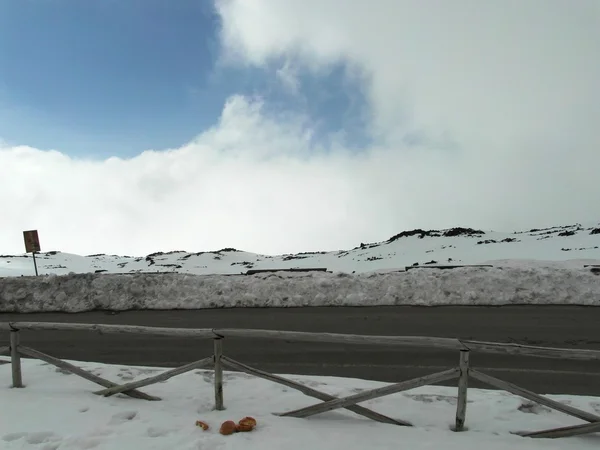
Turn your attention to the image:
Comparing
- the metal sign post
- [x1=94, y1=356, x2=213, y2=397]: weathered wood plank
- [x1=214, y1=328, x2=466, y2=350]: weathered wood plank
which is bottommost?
[x1=94, y1=356, x2=213, y2=397]: weathered wood plank

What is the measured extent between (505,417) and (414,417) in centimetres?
126

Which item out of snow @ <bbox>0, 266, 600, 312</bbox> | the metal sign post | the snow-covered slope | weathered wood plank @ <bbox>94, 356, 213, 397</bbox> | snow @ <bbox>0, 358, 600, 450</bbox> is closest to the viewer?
snow @ <bbox>0, 358, 600, 450</bbox>

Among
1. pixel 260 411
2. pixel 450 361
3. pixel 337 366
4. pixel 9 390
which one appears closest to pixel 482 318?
pixel 450 361

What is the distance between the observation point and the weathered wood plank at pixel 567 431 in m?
4.98

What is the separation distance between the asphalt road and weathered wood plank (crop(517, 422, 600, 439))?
5.51 feet

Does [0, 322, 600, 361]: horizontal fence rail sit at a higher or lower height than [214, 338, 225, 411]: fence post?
→ higher

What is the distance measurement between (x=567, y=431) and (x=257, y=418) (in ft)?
12.8

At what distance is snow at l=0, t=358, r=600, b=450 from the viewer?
5.06m

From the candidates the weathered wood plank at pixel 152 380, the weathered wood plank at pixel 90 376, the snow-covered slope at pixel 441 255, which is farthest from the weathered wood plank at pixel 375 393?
the snow-covered slope at pixel 441 255

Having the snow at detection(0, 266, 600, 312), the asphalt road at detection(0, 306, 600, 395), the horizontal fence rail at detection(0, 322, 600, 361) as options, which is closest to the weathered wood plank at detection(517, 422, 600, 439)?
the horizontal fence rail at detection(0, 322, 600, 361)

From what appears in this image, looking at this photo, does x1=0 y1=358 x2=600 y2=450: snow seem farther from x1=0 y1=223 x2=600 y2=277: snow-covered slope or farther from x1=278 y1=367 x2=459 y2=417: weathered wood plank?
x1=0 y1=223 x2=600 y2=277: snow-covered slope

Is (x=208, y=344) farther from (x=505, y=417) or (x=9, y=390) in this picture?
(x=505, y=417)

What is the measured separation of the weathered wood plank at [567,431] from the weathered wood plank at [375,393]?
4.15 ft

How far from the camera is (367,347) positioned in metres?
9.45
